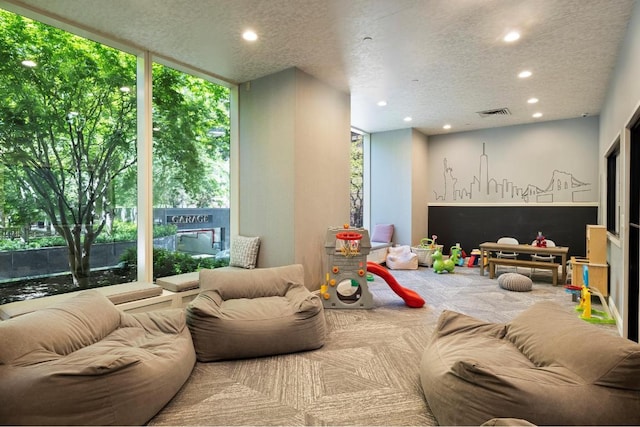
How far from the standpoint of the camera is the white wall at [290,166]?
14.7ft

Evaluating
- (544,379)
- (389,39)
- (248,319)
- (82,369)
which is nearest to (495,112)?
(389,39)

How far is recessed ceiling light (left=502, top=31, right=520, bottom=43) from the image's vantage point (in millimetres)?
3496

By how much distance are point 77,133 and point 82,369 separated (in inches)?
110

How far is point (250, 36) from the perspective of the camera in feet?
11.8

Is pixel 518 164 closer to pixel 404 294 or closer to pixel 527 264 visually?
pixel 527 264

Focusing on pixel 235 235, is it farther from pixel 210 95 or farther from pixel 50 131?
pixel 50 131

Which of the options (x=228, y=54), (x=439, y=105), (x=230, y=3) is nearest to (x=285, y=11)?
(x=230, y=3)

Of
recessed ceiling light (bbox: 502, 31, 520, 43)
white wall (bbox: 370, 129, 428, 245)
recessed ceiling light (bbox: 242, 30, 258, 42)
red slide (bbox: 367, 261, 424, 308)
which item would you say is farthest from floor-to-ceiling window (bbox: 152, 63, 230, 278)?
white wall (bbox: 370, 129, 428, 245)

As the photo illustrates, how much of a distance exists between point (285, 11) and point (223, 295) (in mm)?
2737

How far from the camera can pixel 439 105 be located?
19.8 feet

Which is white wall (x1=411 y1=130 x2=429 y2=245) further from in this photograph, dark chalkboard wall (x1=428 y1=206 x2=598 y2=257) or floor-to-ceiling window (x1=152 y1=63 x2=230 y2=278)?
floor-to-ceiling window (x1=152 y1=63 x2=230 y2=278)

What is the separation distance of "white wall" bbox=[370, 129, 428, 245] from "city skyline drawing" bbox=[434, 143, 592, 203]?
60 centimetres

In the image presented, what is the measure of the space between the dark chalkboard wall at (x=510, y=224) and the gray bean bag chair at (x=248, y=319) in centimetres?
592

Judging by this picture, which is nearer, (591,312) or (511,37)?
(511,37)
